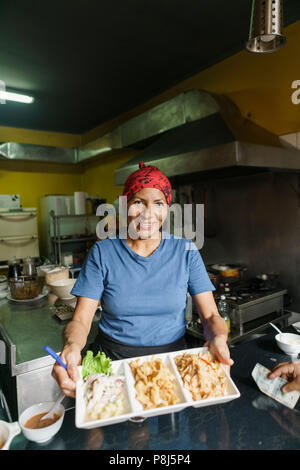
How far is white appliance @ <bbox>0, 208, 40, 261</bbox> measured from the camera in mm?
5211

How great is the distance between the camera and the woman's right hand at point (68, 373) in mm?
972

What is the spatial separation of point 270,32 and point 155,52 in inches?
84.0

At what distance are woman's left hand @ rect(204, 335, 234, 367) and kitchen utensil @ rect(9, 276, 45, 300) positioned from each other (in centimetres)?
173

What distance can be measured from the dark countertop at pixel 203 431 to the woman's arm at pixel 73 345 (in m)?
0.14

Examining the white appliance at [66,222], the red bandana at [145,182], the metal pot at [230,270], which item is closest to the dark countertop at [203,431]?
the red bandana at [145,182]

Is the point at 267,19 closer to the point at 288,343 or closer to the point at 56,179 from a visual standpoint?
the point at 288,343

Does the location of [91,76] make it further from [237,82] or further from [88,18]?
[237,82]

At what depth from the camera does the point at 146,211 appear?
1.43m

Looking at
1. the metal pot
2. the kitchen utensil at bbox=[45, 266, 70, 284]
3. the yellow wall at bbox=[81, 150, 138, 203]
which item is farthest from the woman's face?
the yellow wall at bbox=[81, 150, 138, 203]

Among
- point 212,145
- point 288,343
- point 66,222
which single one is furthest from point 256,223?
point 66,222

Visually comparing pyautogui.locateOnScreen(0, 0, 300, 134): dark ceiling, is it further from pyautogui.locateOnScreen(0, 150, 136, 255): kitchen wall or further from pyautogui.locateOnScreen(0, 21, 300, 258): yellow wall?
pyautogui.locateOnScreen(0, 150, 136, 255): kitchen wall

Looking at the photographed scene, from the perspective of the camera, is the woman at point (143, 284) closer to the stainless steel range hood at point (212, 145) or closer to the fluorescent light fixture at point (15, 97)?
the stainless steel range hood at point (212, 145)

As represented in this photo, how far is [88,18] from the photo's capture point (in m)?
2.66
